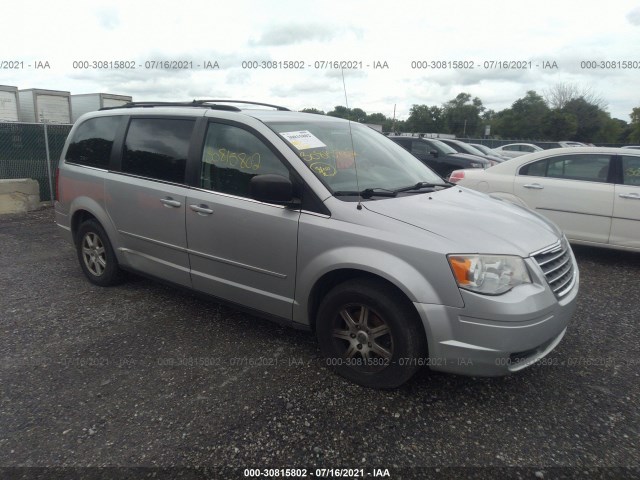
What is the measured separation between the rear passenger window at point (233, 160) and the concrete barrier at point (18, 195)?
23.3 feet

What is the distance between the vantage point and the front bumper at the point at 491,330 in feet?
8.30

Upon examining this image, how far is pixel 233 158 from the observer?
3.48m

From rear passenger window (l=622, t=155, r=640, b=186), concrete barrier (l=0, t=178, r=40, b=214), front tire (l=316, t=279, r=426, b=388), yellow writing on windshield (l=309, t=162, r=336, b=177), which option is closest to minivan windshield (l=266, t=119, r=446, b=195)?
yellow writing on windshield (l=309, t=162, r=336, b=177)

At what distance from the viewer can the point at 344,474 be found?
90.5 inches

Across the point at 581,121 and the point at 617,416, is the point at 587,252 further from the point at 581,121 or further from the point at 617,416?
the point at 581,121

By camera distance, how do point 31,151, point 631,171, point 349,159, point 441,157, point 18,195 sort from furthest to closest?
1. point 441,157
2. point 31,151
3. point 18,195
4. point 631,171
5. point 349,159

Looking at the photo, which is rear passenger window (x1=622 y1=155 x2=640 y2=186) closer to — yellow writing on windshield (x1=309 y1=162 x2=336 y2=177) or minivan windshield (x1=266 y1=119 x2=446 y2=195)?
minivan windshield (x1=266 y1=119 x2=446 y2=195)

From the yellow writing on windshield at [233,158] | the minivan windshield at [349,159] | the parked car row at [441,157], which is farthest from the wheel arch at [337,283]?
the parked car row at [441,157]

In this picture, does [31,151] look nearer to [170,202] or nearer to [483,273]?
[170,202]

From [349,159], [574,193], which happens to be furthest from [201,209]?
[574,193]

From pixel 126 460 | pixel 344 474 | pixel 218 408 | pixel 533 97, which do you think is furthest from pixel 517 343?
pixel 533 97

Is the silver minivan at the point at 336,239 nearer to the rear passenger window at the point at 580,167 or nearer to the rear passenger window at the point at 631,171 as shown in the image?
the rear passenger window at the point at 580,167

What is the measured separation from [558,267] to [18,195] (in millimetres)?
9391

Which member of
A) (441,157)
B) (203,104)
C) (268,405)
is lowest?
(268,405)
